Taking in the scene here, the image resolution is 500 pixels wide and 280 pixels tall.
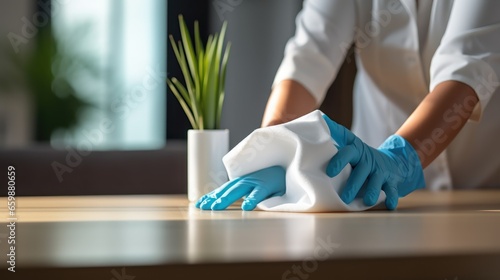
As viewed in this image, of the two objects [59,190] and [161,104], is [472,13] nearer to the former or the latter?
[59,190]

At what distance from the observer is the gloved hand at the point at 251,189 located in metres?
1.35

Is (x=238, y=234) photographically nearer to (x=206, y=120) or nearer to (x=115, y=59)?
(x=206, y=120)

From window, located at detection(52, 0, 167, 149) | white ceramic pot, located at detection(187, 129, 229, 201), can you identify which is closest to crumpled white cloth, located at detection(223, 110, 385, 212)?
white ceramic pot, located at detection(187, 129, 229, 201)

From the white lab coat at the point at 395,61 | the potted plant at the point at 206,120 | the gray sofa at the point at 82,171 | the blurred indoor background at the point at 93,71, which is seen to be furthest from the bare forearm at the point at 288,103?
the blurred indoor background at the point at 93,71

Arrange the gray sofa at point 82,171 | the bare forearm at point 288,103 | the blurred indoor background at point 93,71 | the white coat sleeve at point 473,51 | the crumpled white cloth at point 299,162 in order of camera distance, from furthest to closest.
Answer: the blurred indoor background at point 93,71 → the gray sofa at point 82,171 → the bare forearm at point 288,103 → the white coat sleeve at point 473,51 → the crumpled white cloth at point 299,162

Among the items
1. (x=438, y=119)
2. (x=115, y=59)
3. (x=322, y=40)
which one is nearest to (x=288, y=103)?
(x=322, y=40)

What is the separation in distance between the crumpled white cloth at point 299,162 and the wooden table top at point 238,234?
3 cm

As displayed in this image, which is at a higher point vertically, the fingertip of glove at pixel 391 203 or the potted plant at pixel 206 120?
the potted plant at pixel 206 120

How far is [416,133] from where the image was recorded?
1.58m

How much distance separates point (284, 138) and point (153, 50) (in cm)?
490

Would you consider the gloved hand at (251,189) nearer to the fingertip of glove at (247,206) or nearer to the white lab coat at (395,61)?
the fingertip of glove at (247,206)

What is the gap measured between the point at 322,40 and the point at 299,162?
0.92 metres

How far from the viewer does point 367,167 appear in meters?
1.36

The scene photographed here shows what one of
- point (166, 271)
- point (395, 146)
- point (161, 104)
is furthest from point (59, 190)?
point (161, 104)
